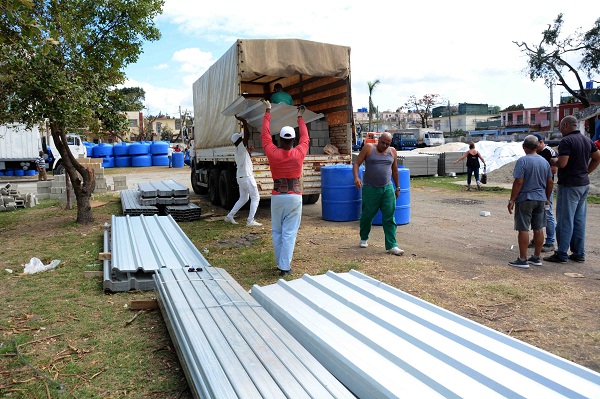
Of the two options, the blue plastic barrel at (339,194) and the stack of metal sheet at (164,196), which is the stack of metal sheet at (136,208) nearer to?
the stack of metal sheet at (164,196)

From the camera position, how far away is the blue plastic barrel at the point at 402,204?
9141 mm

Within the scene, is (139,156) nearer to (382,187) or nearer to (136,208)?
(136,208)

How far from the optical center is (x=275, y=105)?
336 inches

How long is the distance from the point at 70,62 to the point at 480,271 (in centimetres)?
723

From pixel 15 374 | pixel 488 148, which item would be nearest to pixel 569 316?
pixel 15 374

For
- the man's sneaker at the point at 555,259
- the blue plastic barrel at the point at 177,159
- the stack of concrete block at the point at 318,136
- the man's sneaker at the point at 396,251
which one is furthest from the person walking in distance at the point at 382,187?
the blue plastic barrel at the point at 177,159

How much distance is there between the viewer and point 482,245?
25.0 ft

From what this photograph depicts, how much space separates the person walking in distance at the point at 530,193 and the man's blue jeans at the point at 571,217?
1.07 ft

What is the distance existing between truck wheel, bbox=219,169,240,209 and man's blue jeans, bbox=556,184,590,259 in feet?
22.4

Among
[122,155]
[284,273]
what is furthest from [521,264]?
[122,155]

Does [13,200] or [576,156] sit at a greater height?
[576,156]

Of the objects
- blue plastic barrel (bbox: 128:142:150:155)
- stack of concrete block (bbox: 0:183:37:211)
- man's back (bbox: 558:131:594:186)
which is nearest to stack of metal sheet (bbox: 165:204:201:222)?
stack of concrete block (bbox: 0:183:37:211)

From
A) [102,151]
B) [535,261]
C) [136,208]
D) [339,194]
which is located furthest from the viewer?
[102,151]

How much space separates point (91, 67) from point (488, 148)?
18267mm
